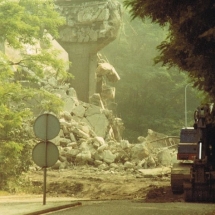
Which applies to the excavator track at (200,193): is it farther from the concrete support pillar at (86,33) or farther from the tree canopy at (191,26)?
the concrete support pillar at (86,33)

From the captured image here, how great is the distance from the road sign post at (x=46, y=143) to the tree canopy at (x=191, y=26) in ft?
9.87

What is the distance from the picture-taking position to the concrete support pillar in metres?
45.2

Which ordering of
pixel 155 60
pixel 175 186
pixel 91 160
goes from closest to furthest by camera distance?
pixel 155 60 → pixel 175 186 → pixel 91 160

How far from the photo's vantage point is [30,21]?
856 inches

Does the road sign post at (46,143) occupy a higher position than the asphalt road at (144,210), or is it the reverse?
the road sign post at (46,143)

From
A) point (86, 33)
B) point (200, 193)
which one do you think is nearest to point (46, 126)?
point (200, 193)

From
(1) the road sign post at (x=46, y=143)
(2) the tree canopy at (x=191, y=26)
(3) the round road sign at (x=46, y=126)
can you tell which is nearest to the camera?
(2) the tree canopy at (x=191, y=26)

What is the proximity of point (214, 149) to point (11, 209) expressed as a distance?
204 inches

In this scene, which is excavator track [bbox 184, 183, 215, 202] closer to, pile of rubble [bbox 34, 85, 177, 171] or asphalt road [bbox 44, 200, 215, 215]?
asphalt road [bbox 44, 200, 215, 215]

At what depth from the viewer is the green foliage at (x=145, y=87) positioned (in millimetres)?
60531

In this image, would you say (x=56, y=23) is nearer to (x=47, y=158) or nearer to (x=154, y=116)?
(x=47, y=158)

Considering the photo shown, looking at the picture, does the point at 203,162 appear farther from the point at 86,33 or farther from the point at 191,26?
the point at 86,33

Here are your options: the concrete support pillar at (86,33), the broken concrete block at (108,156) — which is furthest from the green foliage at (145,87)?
the broken concrete block at (108,156)

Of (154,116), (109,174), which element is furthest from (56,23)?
(154,116)
